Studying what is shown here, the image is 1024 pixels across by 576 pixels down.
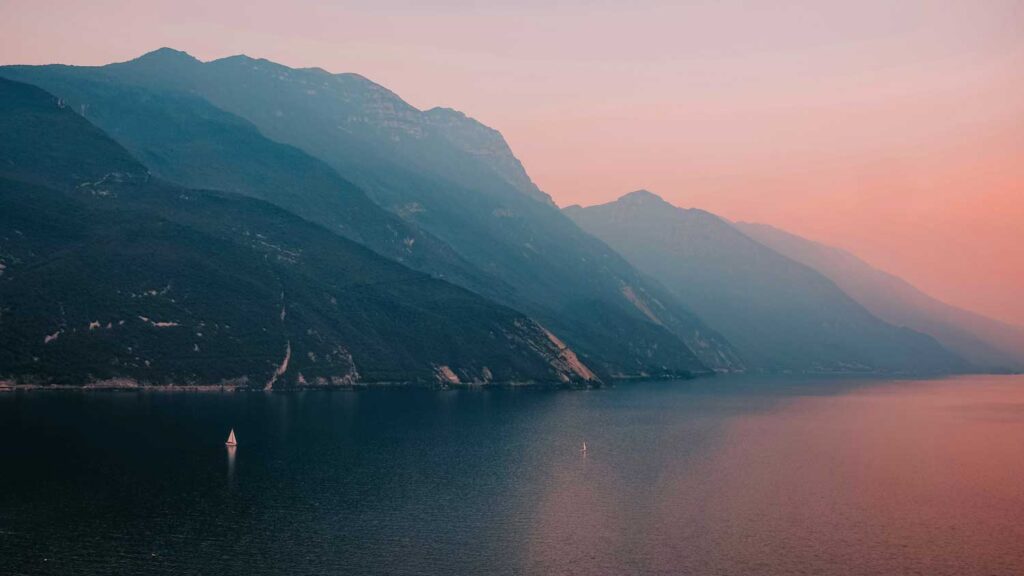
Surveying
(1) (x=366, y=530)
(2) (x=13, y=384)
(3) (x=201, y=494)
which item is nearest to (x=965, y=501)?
(1) (x=366, y=530)

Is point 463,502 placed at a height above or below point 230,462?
above

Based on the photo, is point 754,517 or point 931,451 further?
point 931,451

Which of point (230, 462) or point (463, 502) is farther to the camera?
point (230, 462)

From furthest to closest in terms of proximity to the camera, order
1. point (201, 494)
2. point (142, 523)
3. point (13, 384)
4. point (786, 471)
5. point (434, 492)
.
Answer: point (13, 384), point (786, 471), point (434, 492), point (201, 494), point (142, 523)

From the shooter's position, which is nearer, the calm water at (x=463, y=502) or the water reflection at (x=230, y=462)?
the calm water at (x=463, y=502)

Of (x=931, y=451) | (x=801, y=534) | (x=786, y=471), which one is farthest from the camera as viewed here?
(x=931, y=451)

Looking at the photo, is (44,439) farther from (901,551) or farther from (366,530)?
(901,551)

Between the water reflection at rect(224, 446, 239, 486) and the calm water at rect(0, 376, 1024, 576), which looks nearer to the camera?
the calm water at rect(0, 376, 1024, 576)
